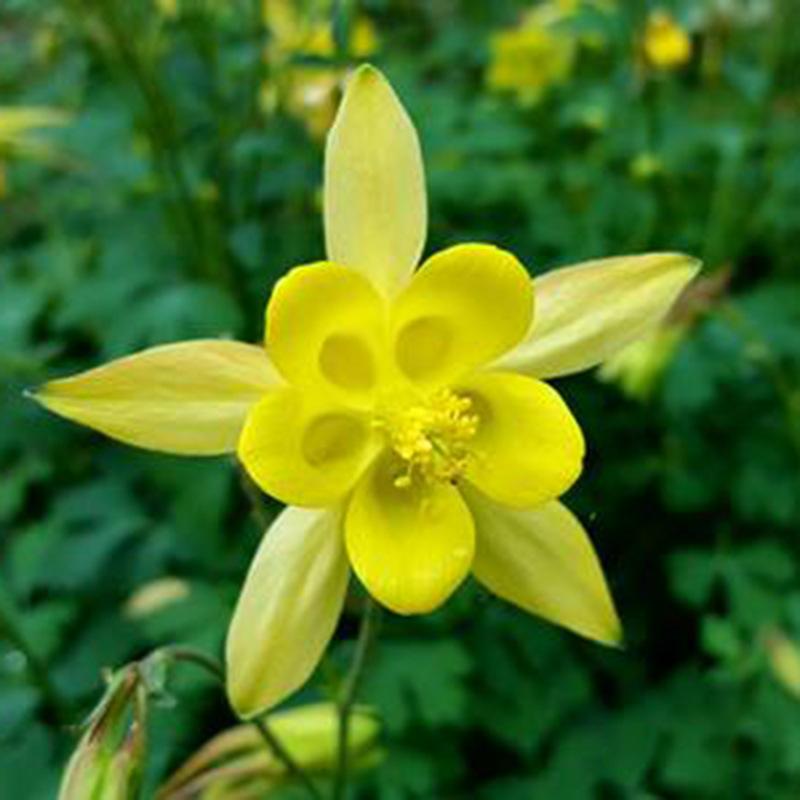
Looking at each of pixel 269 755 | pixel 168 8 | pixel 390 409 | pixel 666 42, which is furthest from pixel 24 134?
pixel 390 409

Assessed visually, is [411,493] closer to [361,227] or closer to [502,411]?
[502,411]

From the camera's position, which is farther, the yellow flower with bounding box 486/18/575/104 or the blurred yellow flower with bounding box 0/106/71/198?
the yellow flower with bounding box 486/18/575/104

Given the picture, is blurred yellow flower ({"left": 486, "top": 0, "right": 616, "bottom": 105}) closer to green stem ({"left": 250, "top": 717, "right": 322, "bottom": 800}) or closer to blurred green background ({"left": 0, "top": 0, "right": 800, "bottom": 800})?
blurred green background ({"left": 0, "top": 0, "right": 800, "bottom": 800})

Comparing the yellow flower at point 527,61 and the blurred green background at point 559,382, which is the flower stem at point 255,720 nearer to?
the blurred green background at point 559,382

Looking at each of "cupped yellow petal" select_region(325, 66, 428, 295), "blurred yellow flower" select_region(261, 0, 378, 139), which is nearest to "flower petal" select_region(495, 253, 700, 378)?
"cupped yellow petal" select_region(325, 66, 428, 295)

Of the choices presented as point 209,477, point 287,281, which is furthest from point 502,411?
point 209,477

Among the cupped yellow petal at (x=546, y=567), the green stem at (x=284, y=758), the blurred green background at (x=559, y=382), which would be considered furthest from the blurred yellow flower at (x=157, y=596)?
the cupped yellow petal at (x=546, y=567)
